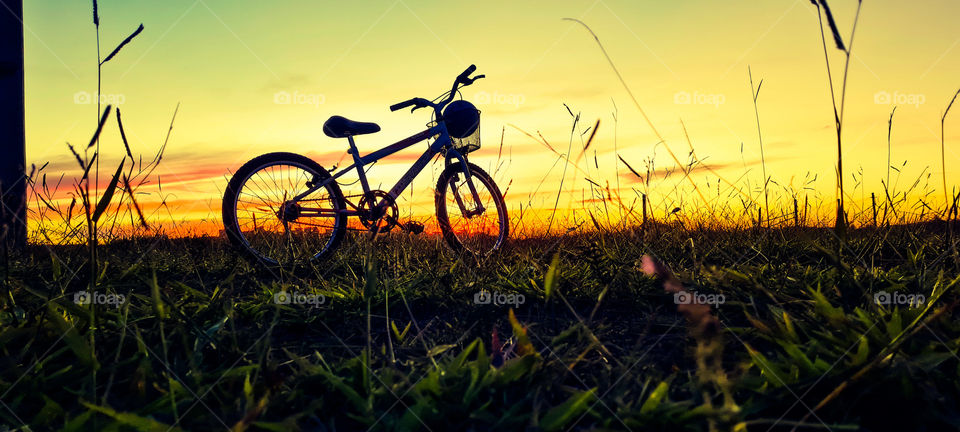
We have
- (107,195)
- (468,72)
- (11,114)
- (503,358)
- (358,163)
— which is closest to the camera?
(107,195)

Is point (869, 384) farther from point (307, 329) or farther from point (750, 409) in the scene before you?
point (307, 329)

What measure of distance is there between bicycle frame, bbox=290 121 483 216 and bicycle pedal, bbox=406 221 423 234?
25 centimetres

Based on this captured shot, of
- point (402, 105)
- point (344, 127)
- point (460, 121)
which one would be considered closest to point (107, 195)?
point (344, 127)

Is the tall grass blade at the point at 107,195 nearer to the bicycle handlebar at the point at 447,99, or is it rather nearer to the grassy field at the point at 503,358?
the grassy field at the point at 503,358

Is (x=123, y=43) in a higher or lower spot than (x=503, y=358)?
higher

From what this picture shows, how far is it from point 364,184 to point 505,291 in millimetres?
2431

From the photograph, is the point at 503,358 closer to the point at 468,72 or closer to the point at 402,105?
the point at 402,105

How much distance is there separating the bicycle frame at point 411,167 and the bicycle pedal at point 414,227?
25 cm

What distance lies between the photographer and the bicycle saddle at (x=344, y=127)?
13.4 ft

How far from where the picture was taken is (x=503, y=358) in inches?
57.1

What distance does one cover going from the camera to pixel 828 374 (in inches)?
49.8

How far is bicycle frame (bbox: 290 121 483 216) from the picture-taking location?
4121mm

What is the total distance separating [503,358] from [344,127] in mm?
3021

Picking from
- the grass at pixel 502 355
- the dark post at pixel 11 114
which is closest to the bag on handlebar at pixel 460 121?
the grass at pixel 502 355
